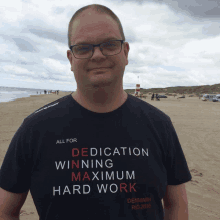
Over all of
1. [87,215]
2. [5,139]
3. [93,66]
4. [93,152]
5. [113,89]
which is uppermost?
[93,66]

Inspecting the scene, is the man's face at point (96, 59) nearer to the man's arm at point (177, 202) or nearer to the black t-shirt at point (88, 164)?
the black t-shirt at point (88, 164)

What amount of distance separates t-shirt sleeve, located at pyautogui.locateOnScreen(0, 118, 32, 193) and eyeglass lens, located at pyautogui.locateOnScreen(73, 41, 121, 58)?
2.26 feet

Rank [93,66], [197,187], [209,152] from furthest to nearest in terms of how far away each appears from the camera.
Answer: [209,152]
[197,187]
[93,66]

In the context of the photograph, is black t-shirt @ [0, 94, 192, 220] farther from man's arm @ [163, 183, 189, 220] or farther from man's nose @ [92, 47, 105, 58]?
man's nose @ [92, 47, 105, 58]

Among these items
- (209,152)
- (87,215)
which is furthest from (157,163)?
(209,152)

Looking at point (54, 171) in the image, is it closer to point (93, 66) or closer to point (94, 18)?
point (93, 66)

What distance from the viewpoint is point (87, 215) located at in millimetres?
1040

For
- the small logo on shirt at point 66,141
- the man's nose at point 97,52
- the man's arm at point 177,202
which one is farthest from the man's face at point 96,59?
the man's arm at point 177,202

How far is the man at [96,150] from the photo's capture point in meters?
1.06

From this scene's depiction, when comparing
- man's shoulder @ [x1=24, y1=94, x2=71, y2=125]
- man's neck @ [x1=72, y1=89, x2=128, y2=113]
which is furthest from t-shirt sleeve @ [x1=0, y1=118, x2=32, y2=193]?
man's neck @ [x1=72, y1=89, x2=128, y2=113]

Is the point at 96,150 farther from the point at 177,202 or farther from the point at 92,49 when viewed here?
the point at 177,202

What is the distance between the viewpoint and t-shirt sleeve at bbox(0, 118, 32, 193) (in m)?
1.11

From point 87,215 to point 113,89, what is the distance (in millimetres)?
848

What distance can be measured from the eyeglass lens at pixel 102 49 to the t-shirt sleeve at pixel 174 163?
73 cm
